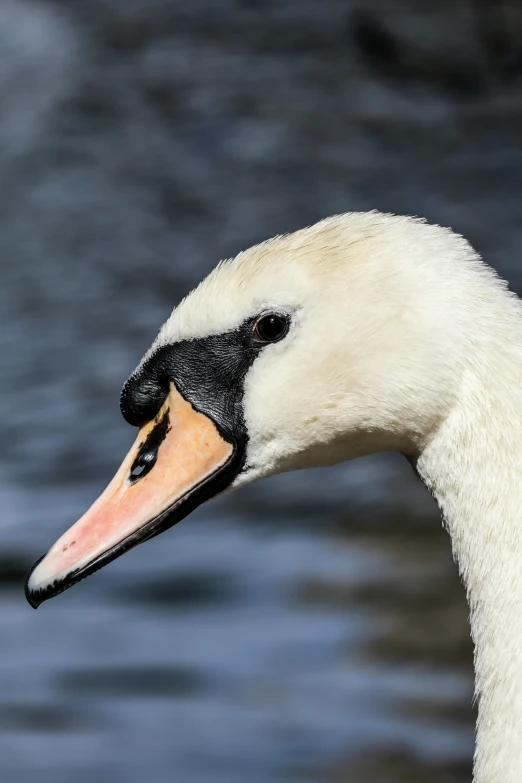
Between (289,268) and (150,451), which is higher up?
(289,268)

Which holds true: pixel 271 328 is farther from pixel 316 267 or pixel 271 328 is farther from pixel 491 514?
pixel 491 514

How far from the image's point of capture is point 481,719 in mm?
2785

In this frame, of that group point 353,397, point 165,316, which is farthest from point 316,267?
point 165,316

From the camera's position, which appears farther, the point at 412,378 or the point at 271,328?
the point at 271,328

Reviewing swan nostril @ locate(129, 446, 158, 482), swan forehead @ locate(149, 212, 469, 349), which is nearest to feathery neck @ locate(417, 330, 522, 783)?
swan forehead @ locate(149, 212, 469, 349)

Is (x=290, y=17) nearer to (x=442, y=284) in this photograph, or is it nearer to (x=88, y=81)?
(x=88, y=81)

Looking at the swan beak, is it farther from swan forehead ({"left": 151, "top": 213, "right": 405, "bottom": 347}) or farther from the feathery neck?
the feathery neck

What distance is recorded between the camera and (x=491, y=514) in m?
2.76

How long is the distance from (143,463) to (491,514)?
2.55 ft

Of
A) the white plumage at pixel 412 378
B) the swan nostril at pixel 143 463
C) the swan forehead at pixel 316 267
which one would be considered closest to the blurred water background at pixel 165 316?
the swan nostril at pixel 143 463

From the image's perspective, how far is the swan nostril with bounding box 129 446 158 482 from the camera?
317 centimetres

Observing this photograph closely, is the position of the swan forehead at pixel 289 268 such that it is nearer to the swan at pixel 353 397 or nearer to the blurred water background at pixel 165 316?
the swan at pixel 353 397

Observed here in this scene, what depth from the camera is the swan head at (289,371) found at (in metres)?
2.83

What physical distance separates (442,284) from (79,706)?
3699 mm
